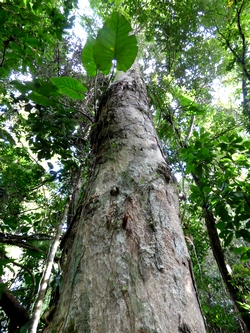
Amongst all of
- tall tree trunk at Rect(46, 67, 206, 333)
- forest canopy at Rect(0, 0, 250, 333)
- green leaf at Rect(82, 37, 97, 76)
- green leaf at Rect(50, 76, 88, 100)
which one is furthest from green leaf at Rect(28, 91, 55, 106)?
tall tree trunk at Rect(46, 67, 206, 333)

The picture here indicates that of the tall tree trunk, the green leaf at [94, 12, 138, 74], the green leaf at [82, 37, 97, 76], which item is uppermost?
the green leaf at [82, 37, 97, 76]

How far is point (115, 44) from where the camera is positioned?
147cm

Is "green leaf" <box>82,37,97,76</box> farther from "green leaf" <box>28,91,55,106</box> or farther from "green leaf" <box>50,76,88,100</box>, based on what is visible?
"green leaf" <box>28,91,55,106</box>

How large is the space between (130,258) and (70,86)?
1373 millimetres

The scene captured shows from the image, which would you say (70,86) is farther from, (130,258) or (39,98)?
(130,258)

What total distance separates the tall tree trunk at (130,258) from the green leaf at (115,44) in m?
0.65

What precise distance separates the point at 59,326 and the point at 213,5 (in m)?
5.34

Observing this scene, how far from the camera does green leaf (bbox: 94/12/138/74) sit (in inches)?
53.9

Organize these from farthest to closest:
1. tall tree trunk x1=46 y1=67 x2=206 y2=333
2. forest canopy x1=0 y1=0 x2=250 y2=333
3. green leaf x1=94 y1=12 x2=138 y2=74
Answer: forest canopy x1=0 y1=0 x2=250 y2=333 < green leaf x1=94 y1=12 x2=138 y2=74 < tall tree trunk x1=46 y1=67 x2=206 y2=333

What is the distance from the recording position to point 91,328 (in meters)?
0.55

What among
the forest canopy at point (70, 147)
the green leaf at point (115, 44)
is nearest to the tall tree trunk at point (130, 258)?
the forest canopy at point (70, 147)

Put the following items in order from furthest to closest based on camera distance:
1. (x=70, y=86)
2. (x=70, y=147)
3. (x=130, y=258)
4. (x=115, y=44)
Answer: (x=70, y=147), (x=70, y=86), (x=115, y=44), (x=130, y=258)

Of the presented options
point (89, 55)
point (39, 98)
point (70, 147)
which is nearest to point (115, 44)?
point (89, 55)

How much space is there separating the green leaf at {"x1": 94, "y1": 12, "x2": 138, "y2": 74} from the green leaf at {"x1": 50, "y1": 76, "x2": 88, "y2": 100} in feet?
0.65
